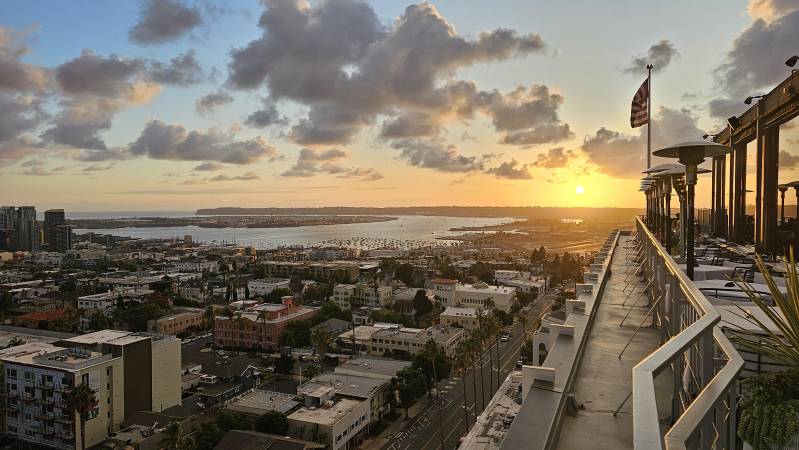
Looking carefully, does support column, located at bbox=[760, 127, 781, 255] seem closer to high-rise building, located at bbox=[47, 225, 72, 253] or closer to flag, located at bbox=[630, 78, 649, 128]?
flag, located at bbox=[630, 78, 649, 128]

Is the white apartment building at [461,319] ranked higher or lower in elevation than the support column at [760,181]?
lower

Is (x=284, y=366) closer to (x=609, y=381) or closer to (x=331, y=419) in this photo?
(x=331, y=419)

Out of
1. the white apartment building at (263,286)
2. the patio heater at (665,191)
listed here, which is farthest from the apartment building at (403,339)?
the white apartment building at (263,286)

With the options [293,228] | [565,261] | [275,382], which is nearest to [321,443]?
[275,382]

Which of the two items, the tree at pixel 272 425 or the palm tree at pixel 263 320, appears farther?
the palm tree at pixel 263 320

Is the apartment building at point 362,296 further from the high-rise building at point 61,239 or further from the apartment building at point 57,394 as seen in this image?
the high-rise building at point 61,239

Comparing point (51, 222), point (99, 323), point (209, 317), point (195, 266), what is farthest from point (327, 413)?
point (51, 222)

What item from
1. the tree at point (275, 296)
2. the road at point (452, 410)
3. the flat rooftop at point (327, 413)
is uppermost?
the tree at point (275, 296)
